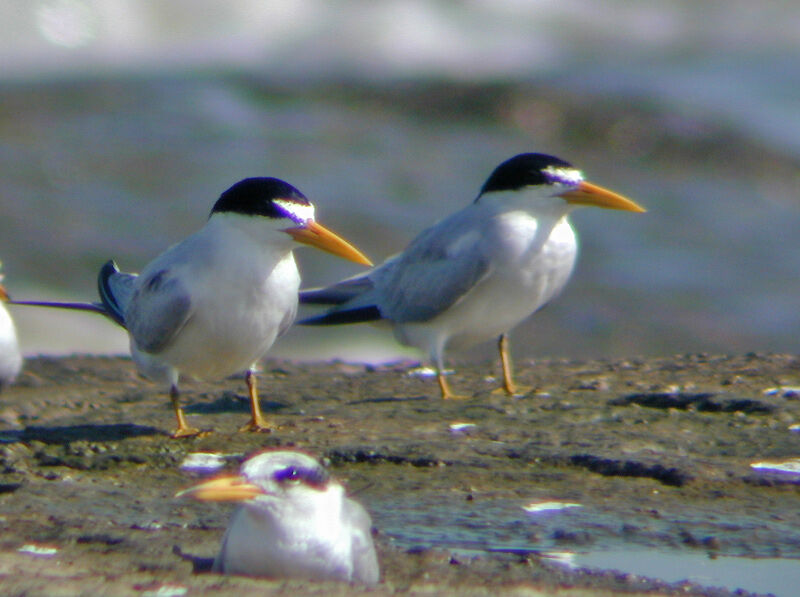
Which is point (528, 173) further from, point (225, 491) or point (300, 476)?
point (225, 491)

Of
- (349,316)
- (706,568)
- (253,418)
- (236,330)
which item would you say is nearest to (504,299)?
(349,316)

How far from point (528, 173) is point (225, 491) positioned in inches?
108

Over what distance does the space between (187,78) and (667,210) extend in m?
6.04

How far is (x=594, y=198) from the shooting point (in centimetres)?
566

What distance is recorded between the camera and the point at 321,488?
335 cm

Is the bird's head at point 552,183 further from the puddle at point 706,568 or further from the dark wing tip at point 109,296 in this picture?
the puddle at point 706,568

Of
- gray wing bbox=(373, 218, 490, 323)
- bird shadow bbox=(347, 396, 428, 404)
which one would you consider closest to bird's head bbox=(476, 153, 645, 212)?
gray wing bbox=(373, 218, 490, 323)

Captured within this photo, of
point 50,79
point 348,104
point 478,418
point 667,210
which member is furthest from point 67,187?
point 478,418

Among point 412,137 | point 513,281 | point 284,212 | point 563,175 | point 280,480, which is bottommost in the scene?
point 412,137

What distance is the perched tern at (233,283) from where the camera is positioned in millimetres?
4680

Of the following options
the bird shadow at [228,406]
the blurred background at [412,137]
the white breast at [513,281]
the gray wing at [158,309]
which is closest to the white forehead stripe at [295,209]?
the gray wing at [158,309]

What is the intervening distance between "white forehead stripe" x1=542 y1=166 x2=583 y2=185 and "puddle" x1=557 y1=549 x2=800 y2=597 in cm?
222

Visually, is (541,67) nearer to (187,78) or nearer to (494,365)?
(187,78)

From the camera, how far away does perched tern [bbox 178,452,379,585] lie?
3.27 metres
